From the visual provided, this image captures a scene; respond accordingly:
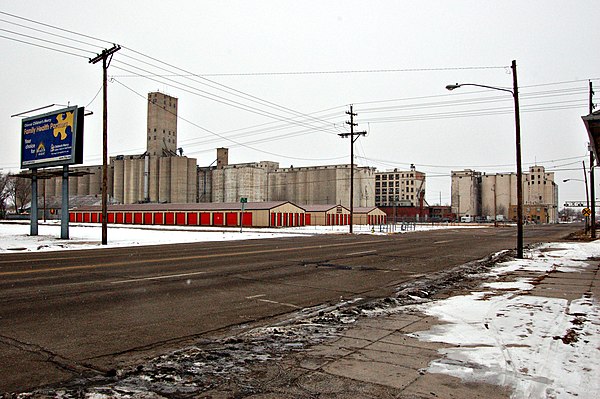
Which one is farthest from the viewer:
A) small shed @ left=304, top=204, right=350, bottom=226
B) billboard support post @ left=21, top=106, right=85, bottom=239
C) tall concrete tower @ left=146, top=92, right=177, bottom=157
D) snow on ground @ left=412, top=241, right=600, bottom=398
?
tall concrete tower @ left=146, top=92, right=177, bottom=157

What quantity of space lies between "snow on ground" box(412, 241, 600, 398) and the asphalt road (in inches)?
103

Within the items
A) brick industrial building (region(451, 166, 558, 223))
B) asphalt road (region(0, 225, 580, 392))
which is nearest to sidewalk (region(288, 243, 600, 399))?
asphalt road (region(0, 225, 580, 392))

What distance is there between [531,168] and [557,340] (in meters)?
155

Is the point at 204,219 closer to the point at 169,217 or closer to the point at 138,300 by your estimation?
the point at 169,217

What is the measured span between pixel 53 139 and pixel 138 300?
27933 mm

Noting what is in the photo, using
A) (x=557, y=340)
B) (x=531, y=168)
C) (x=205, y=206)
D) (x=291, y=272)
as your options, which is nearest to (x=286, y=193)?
(x=205, y=206)

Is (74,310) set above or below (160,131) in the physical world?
below

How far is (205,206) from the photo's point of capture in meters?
74.1

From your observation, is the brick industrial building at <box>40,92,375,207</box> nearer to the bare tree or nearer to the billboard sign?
the bare tree

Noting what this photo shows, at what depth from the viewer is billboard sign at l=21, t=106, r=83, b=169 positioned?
31969 mm

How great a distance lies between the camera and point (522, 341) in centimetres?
670

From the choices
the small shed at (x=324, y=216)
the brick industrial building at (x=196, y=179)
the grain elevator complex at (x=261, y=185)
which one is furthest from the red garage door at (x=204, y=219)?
the brick industrial building at (x=196, y=179)

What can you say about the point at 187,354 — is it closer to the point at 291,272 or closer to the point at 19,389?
the point at 19,389

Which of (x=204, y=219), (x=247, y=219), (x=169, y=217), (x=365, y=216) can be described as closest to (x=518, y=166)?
(x=247, y=219)
